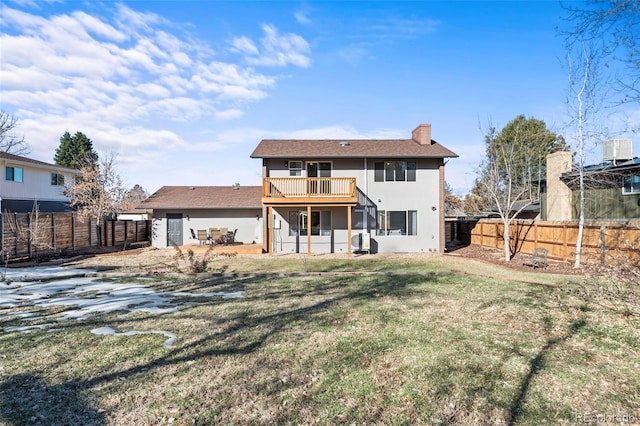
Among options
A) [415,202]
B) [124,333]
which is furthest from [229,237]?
[124,333]

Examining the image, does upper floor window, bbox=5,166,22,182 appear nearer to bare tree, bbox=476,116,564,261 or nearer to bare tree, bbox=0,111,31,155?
bare tree, bbox=0,111,31,155

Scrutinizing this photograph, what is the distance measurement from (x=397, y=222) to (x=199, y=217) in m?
12.3

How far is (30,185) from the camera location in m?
24.9

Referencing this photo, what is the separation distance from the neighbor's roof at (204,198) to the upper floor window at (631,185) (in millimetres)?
19358

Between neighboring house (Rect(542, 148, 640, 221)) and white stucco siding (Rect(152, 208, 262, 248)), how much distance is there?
16.8 m

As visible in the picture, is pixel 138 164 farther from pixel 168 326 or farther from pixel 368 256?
pixel 168 326

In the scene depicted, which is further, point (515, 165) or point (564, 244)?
point (515, 165)

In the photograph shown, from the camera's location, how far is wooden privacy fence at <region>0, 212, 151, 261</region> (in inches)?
541

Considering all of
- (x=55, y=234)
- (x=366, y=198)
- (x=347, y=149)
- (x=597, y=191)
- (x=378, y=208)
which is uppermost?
(x=347, y=149)

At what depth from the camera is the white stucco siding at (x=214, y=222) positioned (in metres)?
21.5

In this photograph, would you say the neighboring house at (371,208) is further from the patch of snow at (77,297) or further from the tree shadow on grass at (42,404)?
the tree shadow on grass at (42,404)

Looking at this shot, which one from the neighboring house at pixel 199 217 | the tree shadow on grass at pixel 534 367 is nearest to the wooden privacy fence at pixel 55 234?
the neighboring house at pixel 199 217

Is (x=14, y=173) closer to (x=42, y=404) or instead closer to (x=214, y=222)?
(x=214, y=222)

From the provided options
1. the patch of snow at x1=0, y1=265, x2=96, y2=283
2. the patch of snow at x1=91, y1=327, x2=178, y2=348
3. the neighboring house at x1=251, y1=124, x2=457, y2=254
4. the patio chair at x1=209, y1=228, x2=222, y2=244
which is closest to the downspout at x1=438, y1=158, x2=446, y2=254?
the neighboring house at x1=251, y1=124, x2=457, y2=254
